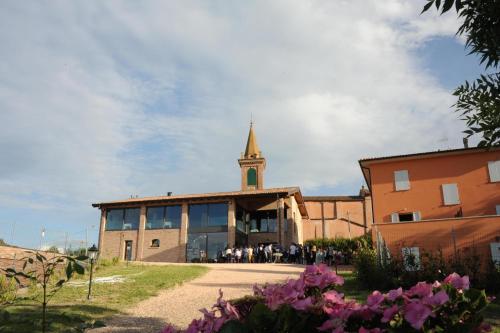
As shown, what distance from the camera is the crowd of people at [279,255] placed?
24984 millimetres

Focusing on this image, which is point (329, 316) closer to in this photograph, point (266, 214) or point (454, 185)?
point (454, 185)

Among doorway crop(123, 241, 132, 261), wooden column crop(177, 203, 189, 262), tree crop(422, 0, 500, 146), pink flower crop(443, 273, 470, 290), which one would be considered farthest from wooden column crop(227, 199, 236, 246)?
pink flower crop(443, 273, 470, 290)

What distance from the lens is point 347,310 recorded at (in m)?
1.77

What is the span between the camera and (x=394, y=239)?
56.6 feet

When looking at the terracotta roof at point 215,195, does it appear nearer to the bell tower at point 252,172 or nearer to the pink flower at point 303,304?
the bell tower at point 252,172

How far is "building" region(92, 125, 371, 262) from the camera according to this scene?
32250 millimetres

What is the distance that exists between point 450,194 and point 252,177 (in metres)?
25.1

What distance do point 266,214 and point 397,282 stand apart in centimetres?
2228

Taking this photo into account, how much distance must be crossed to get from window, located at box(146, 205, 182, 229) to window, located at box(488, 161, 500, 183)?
21.1 m

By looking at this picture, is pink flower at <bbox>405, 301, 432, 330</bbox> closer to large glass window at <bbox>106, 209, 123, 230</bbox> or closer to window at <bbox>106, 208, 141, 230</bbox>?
window at <bbox>106, 208, 141, 230</bbox>

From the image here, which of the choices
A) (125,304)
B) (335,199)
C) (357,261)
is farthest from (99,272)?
(335,199)

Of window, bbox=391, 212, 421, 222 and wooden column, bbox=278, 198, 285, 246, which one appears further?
wooden column, bbox=278, 198, 285, 246

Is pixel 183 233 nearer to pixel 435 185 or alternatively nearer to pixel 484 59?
pixel 435 185

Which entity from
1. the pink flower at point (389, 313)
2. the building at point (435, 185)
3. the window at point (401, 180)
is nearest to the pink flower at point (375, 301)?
the pink flower at point (389, 313)
